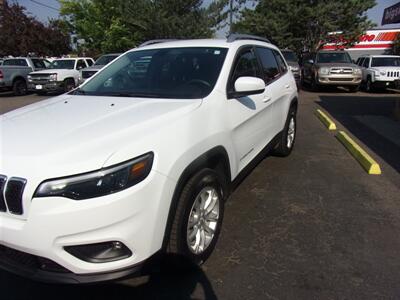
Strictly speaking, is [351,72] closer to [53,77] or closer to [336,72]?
[336,72]

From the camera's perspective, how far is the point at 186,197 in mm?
2748

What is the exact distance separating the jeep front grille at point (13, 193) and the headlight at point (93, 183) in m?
0.12

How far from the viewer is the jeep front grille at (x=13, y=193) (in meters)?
2.26

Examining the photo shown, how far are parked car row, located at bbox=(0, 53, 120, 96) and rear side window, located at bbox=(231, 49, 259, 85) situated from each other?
13.6m

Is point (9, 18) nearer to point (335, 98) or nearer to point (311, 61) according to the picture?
point (311, 61)

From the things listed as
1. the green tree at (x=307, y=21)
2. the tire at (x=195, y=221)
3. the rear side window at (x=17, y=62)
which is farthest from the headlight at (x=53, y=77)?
the green tree at (x=307, y=21)

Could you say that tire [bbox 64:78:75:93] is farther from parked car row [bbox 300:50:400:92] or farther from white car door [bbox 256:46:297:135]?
white car door [bbox 256:46:297:135]

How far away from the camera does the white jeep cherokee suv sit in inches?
88.4

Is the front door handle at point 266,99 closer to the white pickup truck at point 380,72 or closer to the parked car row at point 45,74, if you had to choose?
the white pickup truck at point 380,72

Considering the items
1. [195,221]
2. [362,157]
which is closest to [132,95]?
[195,221]

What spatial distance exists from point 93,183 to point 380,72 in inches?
671

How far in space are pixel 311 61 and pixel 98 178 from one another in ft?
58.3

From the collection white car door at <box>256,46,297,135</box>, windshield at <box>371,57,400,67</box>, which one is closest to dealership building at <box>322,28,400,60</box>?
windshield at <box>371,57,400,67</box>

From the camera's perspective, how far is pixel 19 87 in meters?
19.7
